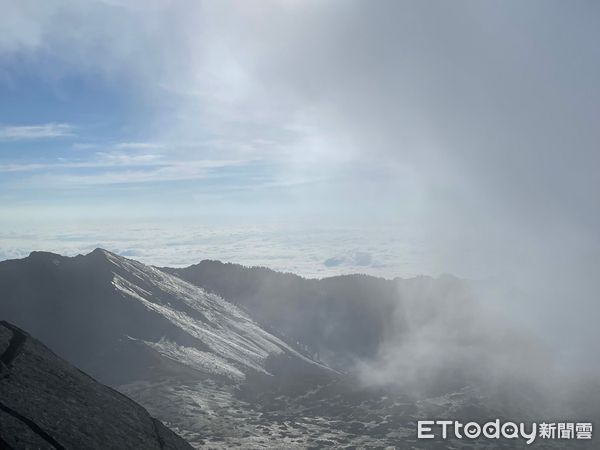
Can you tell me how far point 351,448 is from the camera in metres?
80.8

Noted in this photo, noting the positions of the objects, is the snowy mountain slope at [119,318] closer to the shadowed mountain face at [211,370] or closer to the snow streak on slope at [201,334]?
the snow streak on slope at [201,334]

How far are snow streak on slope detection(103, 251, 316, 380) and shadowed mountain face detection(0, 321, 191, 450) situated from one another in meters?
111

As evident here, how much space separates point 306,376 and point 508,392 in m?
51.4

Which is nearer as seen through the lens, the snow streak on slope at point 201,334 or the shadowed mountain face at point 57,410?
the shadowed mountain face at point 57,410

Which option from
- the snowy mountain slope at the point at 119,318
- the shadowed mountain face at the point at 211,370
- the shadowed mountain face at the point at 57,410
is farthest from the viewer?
the snowy mountain slope at the point at 119,318

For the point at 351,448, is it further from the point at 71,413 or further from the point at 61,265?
the point at 61,265

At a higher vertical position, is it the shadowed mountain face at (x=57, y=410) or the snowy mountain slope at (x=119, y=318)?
the snowy mountain slope at (x=119, y=318)

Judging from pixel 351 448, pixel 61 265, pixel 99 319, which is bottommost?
pixel 351 448

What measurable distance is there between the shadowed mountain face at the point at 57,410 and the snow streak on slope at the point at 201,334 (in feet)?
365

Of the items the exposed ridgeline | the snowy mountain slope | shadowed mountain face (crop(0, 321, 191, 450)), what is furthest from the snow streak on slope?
shadowed mountain face (crop(0, 321, 191, 450))

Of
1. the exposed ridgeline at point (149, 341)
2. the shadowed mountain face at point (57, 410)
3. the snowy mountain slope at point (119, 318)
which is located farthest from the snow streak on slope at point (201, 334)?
the shadowed mountain face at point (57, 410)

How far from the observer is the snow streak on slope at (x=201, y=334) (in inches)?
5719

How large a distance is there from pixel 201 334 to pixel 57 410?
14841cm

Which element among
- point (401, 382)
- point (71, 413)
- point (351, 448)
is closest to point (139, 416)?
point (71, 413)
